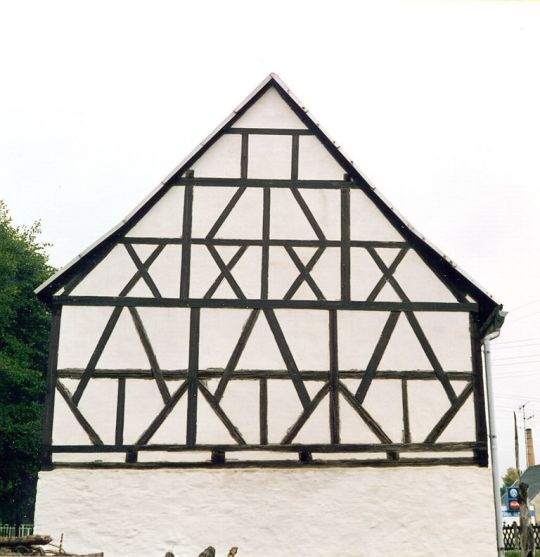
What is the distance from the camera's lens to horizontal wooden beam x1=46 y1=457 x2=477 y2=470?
11.6 metres

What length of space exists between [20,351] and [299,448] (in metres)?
16.7

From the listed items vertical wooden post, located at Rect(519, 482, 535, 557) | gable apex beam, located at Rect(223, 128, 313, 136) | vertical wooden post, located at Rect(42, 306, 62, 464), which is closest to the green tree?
vertical wooden post, located at Rect(42, 306, 62, 464)

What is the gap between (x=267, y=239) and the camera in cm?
1245

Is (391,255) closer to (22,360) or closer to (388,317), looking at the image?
(388,317)

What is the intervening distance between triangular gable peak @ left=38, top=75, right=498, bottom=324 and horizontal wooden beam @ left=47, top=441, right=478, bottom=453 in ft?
7.23

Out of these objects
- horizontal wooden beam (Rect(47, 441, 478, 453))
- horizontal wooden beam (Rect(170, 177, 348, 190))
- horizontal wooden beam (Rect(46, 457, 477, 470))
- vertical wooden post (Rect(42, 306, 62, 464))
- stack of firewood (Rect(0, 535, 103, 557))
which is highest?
horizontal wooden beam (Rect(170, 177, 348, 190))

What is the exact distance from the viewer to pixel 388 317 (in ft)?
40.2

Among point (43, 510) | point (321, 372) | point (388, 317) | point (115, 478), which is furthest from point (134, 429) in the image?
point (388, 317)

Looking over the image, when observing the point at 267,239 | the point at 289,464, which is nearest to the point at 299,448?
the point at 289,464

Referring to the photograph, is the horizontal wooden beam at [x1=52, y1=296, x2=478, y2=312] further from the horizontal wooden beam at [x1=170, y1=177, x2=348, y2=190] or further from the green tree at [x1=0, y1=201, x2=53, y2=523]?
the green tree at [x1=0, y1=201, x2=53, y2=523]

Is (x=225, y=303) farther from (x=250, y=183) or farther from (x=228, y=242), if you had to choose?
(x=250, y=183)

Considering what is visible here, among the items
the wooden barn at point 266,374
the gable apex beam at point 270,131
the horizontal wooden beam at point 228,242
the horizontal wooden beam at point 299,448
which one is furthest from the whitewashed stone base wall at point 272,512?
the gable apex beam at point 270,131

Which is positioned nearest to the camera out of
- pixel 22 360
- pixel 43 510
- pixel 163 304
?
pixel 43 510

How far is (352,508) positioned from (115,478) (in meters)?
3.64
